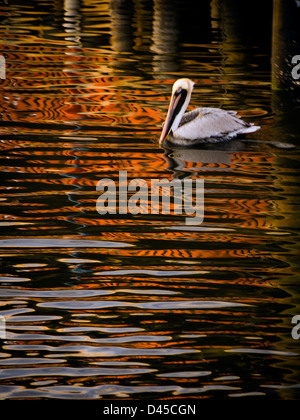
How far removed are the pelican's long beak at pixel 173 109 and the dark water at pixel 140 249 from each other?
8.5 inches

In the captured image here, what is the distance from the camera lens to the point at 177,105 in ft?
32.1

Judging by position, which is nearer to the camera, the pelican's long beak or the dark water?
the dark water

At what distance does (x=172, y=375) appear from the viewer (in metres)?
4.60

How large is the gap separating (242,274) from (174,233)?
3.07 feet

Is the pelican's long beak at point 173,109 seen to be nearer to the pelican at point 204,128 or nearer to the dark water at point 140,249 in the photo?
the pelican at point 204,128

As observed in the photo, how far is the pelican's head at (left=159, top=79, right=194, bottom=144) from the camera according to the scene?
949cm

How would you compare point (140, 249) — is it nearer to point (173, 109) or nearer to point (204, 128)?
point (204, 128)

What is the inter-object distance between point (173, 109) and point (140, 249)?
3.69m

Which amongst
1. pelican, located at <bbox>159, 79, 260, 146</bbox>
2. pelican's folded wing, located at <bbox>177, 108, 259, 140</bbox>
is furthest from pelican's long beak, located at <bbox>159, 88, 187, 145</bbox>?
pelican's folded wing, located at <bbox>177, 108, 259, 140</bbox>

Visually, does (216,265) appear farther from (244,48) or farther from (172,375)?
(244,48)

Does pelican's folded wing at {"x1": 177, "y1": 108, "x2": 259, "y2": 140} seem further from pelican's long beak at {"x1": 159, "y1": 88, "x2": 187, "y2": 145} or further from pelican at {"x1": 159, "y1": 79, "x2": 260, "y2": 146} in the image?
pelican's long beak at {"x1": 159, "y1": 88, "x2": 187, "y2": 145}

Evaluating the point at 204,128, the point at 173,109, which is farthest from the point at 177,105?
the point at 204,128

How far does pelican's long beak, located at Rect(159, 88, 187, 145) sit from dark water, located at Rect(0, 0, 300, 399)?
22cm

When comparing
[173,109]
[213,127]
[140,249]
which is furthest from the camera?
[173,109]
